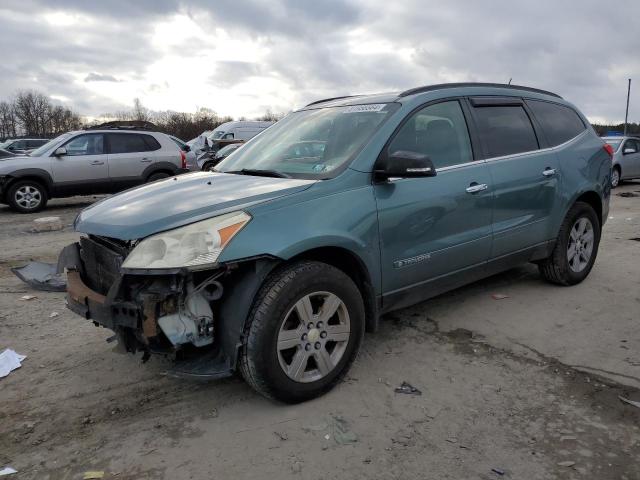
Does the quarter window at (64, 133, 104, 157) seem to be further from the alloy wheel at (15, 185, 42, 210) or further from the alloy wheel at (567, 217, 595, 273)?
the alloy wheel at (567, 217, 595, 273)

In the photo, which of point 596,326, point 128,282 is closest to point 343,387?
point 128,282

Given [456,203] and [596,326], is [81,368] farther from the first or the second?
[596,326]

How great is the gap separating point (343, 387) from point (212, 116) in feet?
190

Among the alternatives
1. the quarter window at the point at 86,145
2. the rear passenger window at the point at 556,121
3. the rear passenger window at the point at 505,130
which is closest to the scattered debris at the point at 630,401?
the rear passenger window at the point at 505,130

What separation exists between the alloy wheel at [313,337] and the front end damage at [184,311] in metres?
0.28

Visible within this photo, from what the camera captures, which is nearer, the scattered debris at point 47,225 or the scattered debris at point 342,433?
the scattered debris at point 342,433

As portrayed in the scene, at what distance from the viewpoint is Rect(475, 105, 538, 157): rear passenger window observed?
414cm

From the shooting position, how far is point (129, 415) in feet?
9.73

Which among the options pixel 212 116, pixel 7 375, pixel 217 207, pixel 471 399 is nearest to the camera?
pixel 217 207

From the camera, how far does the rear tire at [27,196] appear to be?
36.2ft

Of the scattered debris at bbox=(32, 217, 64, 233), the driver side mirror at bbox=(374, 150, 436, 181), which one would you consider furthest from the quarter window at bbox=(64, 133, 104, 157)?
the driver side mirror at bbox=(374, 150, 436, 181)

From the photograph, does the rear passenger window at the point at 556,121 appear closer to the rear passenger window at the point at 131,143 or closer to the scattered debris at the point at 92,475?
the scattered debris at the point at 92,475

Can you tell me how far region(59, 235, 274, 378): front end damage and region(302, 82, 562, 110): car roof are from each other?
1.73 meters

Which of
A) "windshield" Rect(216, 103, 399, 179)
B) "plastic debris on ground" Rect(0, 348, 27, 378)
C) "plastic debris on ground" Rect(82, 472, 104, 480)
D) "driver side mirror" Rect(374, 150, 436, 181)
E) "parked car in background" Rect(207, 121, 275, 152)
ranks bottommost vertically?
"plastic debris on ground" Rect(82, 472, 104, 480)
